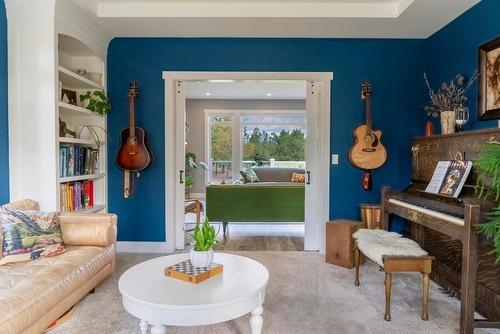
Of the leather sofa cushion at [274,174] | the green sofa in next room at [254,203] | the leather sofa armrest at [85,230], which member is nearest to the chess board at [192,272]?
the leather sofa armrest at [85,230]

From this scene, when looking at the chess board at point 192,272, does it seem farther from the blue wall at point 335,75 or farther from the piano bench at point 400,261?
the blue wall at point 335,75

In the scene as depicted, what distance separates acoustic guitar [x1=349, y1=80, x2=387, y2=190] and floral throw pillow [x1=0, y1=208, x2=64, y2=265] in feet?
10.1

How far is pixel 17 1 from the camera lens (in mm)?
2957

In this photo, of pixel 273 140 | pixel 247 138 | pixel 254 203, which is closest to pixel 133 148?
pixel 254 203

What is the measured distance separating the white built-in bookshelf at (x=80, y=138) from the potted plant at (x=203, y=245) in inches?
71.4

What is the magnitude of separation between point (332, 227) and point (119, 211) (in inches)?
98.5

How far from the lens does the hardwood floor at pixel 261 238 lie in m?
4.52

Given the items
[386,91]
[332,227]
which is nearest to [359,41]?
[386,91]

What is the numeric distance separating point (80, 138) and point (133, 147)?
556mm

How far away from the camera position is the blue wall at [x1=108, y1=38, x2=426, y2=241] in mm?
4145

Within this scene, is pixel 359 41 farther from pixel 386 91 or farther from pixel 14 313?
pixel 14 313

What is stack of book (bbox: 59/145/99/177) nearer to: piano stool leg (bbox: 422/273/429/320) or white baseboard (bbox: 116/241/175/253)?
white baseboard (bbox: 116/241/175/253)

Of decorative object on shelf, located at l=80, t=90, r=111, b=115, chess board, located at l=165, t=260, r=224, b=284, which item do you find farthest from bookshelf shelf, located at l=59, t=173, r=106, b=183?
chess board, located at l=165, t=260, r=224, b=284

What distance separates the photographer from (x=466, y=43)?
3.34 m
